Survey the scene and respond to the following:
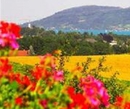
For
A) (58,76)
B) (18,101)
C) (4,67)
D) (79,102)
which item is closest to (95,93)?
(79,102)

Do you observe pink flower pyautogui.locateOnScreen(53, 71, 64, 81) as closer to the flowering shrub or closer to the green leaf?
the flowering shrub

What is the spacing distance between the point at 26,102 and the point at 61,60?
6.08 m

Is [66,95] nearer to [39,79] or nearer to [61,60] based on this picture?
[39,79]

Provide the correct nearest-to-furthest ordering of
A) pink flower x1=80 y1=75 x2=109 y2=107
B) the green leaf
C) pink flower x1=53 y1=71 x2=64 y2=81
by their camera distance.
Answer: pink flower x1=80 y1=75 x2=109 y2=107, the green leaf, pink flower x1=53 y1=71 x2=64 y2=81

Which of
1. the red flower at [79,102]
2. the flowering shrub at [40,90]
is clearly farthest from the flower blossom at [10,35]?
the red flower at [79,102]

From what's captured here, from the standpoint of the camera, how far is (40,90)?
4.30 metres

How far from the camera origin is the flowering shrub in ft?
13.8

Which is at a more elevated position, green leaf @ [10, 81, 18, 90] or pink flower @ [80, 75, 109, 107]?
green leaf @ [10, 81, 18, 90]

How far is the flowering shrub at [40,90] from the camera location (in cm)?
422

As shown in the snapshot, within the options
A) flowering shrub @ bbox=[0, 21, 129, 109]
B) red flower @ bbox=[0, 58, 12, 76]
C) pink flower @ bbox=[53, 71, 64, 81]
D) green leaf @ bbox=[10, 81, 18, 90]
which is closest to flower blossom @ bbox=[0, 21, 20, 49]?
flowering shrub @ bbox=[0, 21, 129, 109]

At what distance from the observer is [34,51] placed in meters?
63.4

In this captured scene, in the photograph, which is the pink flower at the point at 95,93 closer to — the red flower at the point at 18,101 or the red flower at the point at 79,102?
the red flower at the point at 79,102

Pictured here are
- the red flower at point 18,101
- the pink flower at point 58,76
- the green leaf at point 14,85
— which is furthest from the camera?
the pink flower at point 58,76

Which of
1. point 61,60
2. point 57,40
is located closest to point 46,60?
point 61,60
